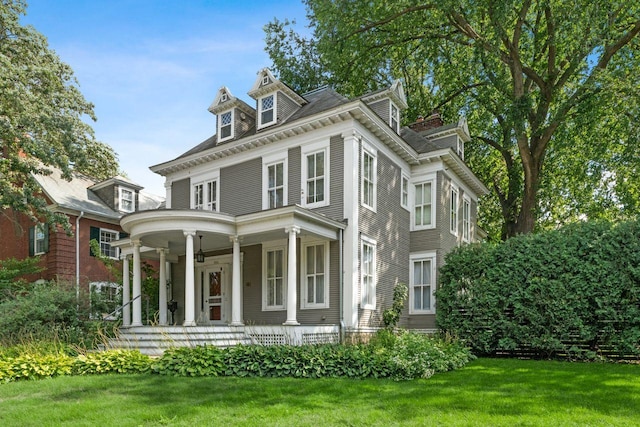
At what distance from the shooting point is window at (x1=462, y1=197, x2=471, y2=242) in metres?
18.5

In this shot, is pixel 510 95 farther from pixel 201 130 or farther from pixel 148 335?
pixel 148 335

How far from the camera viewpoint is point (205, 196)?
16.0 m

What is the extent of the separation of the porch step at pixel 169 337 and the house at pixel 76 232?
8.53 meters

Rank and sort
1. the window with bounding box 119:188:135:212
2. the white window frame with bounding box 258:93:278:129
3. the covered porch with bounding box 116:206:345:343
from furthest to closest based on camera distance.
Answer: the window with bounding box 119:188:135:212 → the white window frame with bounding box 258:93:278:129 → the covered porch with bounding box 116:206:345:343

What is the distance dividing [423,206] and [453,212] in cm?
173

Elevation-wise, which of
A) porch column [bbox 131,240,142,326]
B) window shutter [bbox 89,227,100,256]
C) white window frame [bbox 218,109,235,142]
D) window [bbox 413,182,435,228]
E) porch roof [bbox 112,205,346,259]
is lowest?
porch column [bbox 131,240,142,326]

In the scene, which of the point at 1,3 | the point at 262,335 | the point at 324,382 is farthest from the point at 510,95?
the point at 1,3

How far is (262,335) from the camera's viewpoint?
1180 centimetres

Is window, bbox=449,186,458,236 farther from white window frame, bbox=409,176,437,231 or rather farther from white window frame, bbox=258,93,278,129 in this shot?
white window frame, bbox=258,93,278,129

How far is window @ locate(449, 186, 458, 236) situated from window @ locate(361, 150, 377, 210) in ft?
13.8

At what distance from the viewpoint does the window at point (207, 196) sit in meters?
15.8

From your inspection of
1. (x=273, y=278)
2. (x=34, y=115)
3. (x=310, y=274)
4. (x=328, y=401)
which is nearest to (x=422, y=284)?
(x=310, y=274)

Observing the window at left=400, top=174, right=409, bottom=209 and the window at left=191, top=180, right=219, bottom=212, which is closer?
the window at left=400, top=174, right=409, bottom=209

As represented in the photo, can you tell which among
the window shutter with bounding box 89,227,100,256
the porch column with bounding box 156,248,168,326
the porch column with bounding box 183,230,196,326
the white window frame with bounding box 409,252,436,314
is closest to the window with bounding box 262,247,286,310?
the porch column with bounding box 183,230,196,326
